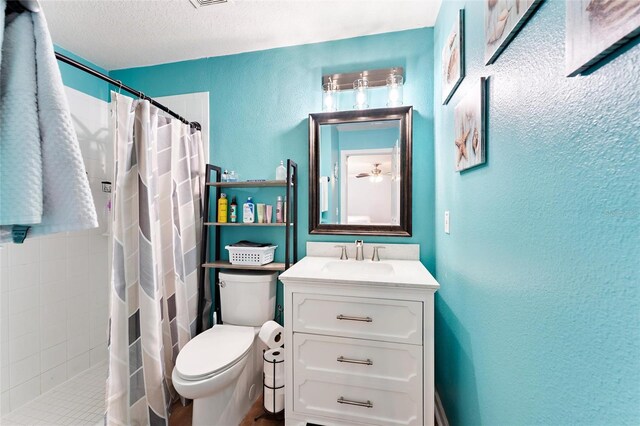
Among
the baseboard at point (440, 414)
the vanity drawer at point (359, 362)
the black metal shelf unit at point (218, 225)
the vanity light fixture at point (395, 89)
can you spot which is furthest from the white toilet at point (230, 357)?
the vanity light fixture at point (395, 89)

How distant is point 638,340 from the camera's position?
0.39 metres

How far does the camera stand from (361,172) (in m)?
1.84

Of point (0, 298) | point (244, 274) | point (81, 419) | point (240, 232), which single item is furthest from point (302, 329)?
point (0, 298)

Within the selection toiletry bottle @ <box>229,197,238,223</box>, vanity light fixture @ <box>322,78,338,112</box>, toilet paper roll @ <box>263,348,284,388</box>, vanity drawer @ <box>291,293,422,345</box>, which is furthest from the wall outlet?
toiletry bottle @ <box>229,197,238,223</box>

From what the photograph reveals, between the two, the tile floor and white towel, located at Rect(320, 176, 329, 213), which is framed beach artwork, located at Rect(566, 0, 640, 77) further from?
the tile floor

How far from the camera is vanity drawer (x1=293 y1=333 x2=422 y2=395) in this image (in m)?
1.23

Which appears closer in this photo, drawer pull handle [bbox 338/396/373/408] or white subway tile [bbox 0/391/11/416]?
drawer pull handle [bbox 338/396/373/408]

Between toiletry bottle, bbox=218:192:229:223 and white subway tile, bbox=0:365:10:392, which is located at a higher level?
toiletry bottle, bbox=218:192:229:223

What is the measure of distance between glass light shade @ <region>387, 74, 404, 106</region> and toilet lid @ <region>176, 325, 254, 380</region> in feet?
5.81

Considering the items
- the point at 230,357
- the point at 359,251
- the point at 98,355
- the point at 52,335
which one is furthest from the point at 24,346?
the point at 359,251

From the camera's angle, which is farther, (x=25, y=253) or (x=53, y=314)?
(x=53, y=314)

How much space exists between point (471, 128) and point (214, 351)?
161cm

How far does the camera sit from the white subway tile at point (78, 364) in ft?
6.21

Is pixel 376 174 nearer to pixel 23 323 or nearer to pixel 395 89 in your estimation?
pixel 395 89
